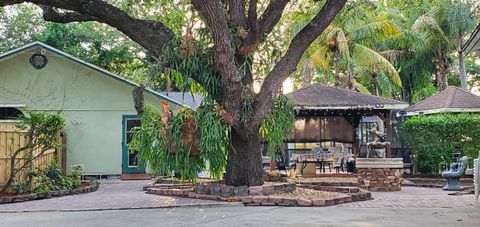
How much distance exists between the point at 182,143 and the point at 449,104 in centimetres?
1062

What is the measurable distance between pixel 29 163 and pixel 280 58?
6.12m

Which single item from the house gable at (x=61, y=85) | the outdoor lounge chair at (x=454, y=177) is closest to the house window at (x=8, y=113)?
the house gable at (x=61, y=85)

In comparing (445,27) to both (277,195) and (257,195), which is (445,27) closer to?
(277,195)

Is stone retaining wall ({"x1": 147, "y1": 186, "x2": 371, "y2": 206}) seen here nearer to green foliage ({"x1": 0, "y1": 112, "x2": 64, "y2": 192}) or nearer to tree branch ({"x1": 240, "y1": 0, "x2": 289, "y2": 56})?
tree branch ({"x1": 240, "y1": 0, "x2": 289, "y2": 56})

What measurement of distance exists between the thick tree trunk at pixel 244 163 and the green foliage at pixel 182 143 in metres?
0.23

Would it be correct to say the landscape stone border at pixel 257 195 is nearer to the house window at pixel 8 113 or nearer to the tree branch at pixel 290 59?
the tree branch at pixel 290 59

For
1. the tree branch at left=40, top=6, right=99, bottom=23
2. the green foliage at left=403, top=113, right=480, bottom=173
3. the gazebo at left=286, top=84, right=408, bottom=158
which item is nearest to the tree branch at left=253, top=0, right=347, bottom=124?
the tree branch at left=40, top=6, right=99, bottom=23

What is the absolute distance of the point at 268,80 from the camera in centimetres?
1013

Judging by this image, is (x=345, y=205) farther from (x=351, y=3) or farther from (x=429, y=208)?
(x=351, y=3)

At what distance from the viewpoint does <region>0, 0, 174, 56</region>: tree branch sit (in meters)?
10.0

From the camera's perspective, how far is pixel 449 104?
1716 cm

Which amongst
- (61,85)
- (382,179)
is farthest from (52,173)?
(382,179)

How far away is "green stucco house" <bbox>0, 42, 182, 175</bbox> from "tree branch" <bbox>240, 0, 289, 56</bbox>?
696 cm

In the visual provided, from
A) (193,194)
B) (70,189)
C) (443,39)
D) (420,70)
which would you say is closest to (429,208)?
(193,194)
